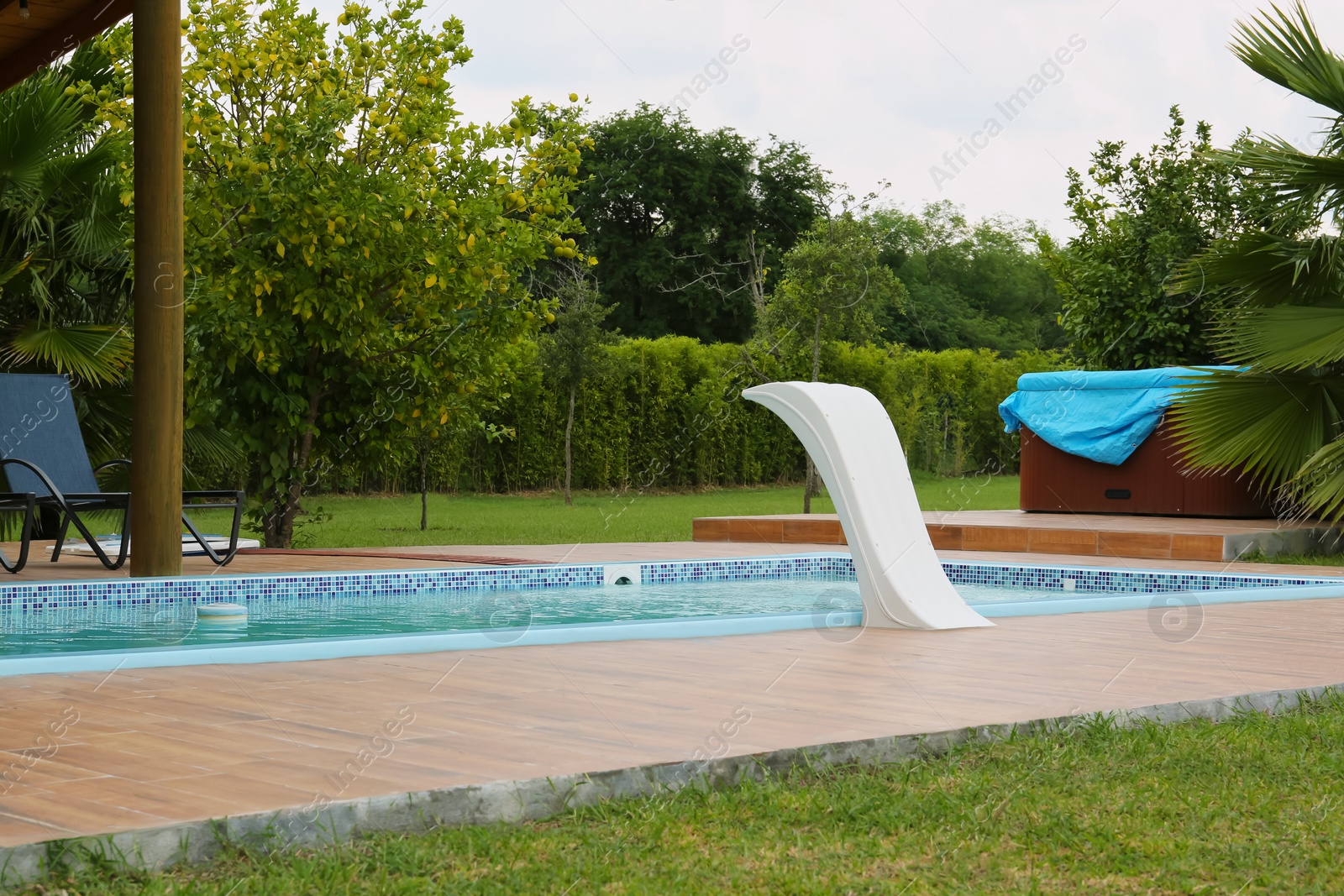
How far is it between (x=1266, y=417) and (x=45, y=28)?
8227mm

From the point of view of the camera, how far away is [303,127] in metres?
9.52

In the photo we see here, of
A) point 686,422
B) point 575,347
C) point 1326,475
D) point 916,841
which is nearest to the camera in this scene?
point 916,841

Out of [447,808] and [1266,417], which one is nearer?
[447,808]

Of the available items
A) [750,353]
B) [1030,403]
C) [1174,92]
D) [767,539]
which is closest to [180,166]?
[767,539]

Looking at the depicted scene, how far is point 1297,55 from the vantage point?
30.5ft

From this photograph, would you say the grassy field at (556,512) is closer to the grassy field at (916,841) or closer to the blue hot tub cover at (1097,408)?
the blue hot tub cover at (1097,408)

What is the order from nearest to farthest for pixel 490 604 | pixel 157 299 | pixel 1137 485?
1. pixel 157 299
2. pixel 490 604
3. pixel 1137 485

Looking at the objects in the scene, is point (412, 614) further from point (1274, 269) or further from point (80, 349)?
point (1274, 269)

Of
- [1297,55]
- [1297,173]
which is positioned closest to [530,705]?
[1297,173]

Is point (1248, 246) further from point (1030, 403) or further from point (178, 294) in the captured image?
point (178, 294)

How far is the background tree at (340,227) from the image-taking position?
941 centimetres

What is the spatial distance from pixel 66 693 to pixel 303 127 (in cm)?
653

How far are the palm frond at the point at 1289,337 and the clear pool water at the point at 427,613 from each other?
85.6 inches

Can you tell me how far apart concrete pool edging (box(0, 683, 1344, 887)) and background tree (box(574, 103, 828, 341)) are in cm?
2854
